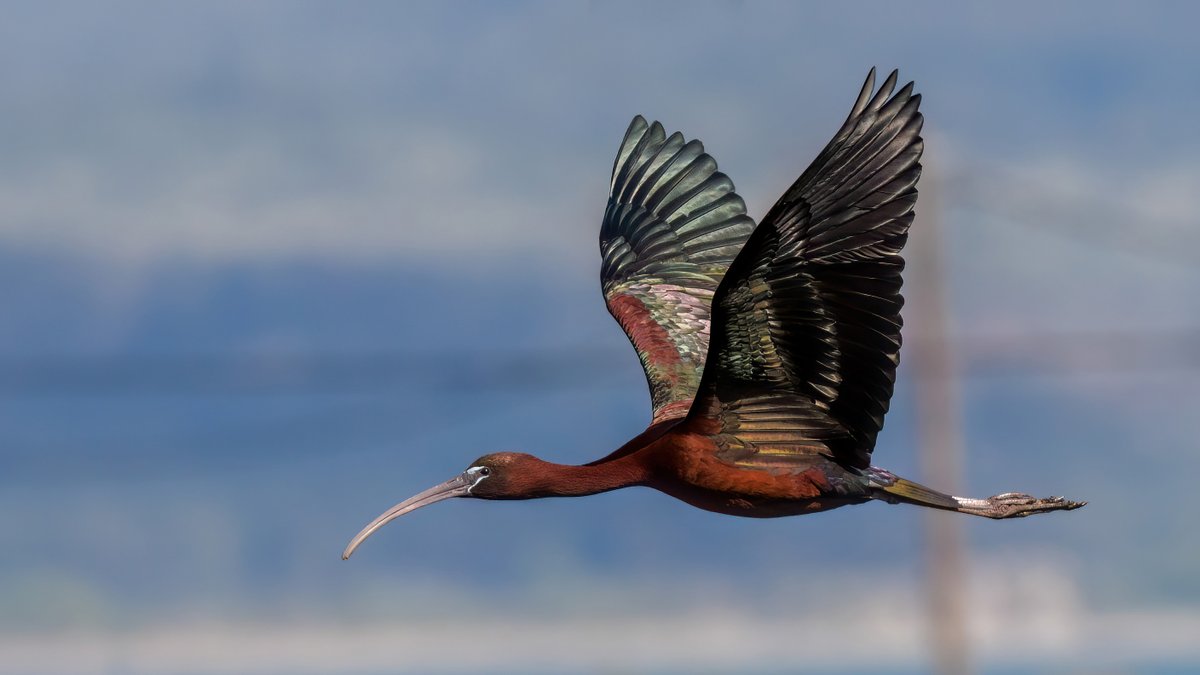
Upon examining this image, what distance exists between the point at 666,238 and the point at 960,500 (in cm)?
355

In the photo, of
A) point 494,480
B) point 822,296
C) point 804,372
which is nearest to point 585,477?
point 494,480

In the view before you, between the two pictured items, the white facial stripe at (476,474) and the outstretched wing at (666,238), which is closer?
the white facial stripe at (476,474)

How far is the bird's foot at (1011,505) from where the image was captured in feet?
39.7

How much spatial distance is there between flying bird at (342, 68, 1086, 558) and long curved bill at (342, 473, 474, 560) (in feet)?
0.04

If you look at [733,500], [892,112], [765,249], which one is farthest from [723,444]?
[892,112]

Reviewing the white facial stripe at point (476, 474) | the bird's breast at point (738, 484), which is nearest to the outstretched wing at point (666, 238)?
the white facial stripe at point (476, 474)

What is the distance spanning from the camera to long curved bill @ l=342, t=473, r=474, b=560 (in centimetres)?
1185

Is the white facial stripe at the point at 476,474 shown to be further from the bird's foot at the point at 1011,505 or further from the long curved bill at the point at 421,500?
the bird's foot at the point at 1011,505

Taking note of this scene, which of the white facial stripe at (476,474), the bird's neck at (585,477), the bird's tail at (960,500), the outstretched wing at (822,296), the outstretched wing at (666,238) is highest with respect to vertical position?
the outstretched wing at (666,238)

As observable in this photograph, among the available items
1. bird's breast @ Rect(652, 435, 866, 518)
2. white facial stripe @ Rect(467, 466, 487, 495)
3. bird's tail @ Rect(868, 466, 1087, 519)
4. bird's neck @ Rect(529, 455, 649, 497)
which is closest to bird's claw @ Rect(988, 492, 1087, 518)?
bird's tail @ Rect(868, 466, 1087, 519)

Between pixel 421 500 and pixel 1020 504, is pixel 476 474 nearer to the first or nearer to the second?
pixel 421 500

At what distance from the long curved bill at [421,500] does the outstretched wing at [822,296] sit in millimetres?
1619

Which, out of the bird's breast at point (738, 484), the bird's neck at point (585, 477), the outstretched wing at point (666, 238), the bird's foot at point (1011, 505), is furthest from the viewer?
the outstretched wing at point (666, 238)

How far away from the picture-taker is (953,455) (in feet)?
63.5
